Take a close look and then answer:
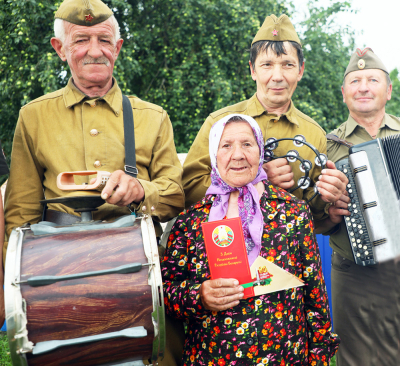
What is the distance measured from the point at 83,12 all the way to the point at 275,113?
1325 mm

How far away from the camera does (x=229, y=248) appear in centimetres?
205

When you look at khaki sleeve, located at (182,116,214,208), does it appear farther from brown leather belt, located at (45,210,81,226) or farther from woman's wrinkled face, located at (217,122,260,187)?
brown leather belt, located at (45,210,81,226)

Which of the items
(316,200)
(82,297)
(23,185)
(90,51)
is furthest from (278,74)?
(82,297)

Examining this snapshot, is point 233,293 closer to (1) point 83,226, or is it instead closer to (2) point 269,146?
(1) point 83,226

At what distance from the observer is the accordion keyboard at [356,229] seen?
9.23ft

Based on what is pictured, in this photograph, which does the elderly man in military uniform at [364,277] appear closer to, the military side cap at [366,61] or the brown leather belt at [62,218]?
the military side cap at [366,61]

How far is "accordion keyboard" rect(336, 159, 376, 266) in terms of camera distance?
9.23 ft

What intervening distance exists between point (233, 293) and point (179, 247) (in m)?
0.42

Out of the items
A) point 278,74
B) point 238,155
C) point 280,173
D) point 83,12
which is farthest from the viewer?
point 278,74

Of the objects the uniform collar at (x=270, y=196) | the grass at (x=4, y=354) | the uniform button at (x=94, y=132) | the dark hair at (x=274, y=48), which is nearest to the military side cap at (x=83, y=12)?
the uniform button at (x=94, y=132)

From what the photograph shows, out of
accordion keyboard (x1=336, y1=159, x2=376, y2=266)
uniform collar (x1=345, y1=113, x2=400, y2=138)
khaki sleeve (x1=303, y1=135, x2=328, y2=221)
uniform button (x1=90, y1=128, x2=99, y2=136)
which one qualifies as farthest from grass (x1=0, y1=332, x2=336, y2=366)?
uniform button (x1=90, y1=128, x2=99, y2=136)

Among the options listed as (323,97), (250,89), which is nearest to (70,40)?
(250,89)

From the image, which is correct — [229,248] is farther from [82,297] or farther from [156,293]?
[82,297]

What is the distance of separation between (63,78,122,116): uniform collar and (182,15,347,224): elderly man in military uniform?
572 mm
